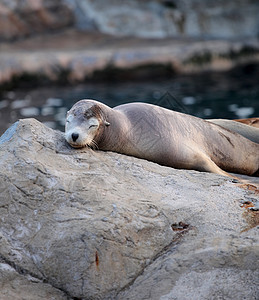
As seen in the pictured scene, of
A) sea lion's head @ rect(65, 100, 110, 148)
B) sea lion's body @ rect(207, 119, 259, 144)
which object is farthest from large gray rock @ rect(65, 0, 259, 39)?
sea lion's head @ rect(65, 100, 110, 148)

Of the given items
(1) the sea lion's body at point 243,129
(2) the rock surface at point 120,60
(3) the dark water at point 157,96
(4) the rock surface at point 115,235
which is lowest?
(3) the dark water at point 157,96

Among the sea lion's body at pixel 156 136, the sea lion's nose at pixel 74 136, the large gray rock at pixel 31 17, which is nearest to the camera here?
the sea lion's nose at pixel 74 136

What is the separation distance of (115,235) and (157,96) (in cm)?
814

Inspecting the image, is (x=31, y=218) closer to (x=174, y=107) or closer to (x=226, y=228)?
(x=226, y=228)

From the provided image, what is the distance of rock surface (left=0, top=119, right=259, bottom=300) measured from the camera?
2764 millimetres

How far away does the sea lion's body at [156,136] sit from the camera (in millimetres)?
3984

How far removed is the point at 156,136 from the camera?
14.1ft

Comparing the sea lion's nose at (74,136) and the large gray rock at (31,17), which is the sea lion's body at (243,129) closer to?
the sea lion's nose at (74,136)

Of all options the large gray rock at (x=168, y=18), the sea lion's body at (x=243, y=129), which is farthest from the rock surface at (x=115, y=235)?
the large gray rock at (x=168, y=18)

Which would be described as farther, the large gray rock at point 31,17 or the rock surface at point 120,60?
the large gray rock at point 31,17

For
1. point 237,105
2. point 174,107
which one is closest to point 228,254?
point 174,107

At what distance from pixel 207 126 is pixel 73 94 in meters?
6.94

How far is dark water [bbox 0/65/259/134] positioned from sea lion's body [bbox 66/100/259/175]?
178 inches

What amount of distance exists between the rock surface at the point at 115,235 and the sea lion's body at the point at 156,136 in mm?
580
